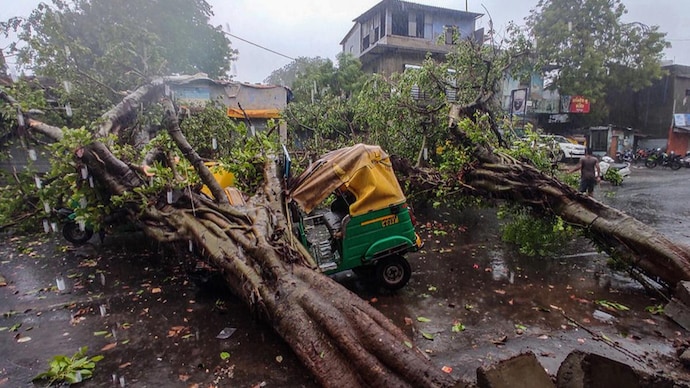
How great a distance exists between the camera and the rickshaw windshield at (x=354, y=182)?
507 centimetres

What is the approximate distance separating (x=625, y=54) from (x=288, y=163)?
29.8m

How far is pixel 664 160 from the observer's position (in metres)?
22.5

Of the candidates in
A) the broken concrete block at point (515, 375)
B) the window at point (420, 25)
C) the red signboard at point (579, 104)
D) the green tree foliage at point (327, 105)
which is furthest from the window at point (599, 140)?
the broken concrete block at point (515, 375)

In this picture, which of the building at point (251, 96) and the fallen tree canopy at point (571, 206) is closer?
the fallen tree canopy at point (571, 206)

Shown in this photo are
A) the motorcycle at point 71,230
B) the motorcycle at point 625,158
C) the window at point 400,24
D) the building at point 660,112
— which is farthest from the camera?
the building at point 660,112

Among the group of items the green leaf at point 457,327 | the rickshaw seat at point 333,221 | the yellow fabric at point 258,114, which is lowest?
the green leaf at point 457,327

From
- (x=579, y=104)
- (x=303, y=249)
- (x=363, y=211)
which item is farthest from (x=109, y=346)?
(x=579, y=104)

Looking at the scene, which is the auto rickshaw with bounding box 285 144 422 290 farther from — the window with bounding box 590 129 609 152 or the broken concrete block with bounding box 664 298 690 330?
the window with bounding box 590 129 609 152

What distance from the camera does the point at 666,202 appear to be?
39.1 feet

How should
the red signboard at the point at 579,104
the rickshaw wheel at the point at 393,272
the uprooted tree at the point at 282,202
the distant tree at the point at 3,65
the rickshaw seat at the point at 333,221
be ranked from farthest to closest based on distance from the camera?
the red signboard at the point at 579,104, the distant tree at the point at 3,65, the rickshaw seat at the point at 333,221, the rickshaw wheel at the point at 393,272, the uprooted tree at the point at 282,202

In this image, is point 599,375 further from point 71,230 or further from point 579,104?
point 579,104

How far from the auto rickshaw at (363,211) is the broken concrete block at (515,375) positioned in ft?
9.46

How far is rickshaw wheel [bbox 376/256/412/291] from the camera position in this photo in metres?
5.46

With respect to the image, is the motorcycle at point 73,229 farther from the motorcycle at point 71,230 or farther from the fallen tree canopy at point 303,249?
the fallen tree canopy at point 303,249
